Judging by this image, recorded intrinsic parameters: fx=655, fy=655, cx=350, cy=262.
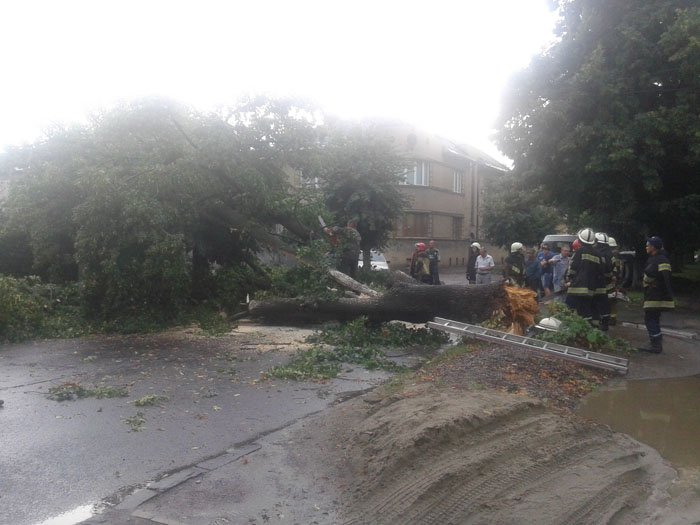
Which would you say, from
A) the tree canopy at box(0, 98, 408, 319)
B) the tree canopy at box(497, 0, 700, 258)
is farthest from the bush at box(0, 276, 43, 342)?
the tree canopy at box(497, 0, 700, 258)

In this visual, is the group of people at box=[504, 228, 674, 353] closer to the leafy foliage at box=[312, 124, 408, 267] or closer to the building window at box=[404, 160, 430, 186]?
the leafy foliage at box=[312, 124, 408, 267]

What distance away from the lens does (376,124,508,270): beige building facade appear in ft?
122

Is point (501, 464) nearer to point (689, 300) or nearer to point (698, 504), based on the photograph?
point (698, 504)

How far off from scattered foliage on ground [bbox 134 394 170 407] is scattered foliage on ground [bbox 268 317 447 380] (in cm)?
147

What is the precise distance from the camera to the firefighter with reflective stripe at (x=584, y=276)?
9609 millimetres

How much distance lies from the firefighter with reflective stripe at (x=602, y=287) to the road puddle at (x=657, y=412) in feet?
7.28

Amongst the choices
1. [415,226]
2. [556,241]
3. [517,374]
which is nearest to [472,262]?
[556,241]

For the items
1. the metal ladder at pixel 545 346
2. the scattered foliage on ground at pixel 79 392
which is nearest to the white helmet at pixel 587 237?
the metal ladder at pixel 545 346

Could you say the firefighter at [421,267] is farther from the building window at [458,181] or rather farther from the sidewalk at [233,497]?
the building window at [458,181]

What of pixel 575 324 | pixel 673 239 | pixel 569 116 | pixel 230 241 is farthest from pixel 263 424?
pixel 673 239

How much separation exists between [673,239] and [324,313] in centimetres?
1288

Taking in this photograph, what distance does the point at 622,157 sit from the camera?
15.1 m

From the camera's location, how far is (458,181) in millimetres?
42875

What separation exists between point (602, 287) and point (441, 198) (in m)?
31.0
